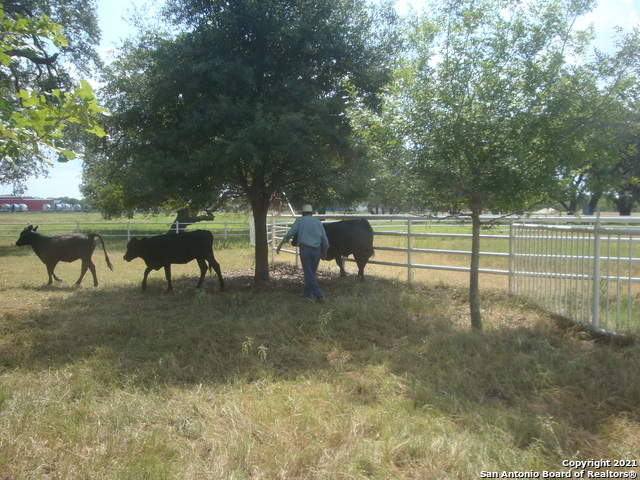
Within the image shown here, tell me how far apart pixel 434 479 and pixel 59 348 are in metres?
4.91

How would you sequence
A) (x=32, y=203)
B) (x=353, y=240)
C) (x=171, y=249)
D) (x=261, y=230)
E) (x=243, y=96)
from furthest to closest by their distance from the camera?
(x=32, y=203) < (x=261, y=230) < (x=353, y=240) < (x=171, y=249) < (x=243, y=96)

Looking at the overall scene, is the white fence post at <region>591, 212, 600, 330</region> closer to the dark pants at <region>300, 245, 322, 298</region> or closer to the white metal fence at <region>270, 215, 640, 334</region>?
the white metal fence at <region>270, 215, 640, 334</region>

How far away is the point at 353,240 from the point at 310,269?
6.82 feet

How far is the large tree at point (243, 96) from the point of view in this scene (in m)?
8.66

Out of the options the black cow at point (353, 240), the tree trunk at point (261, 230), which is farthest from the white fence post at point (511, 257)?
the tree trunk at point (261, 230)

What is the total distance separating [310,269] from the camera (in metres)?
8.70

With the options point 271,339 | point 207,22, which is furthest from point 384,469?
point 207,22

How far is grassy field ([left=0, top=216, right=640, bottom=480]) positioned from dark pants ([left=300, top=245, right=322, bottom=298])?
17.2 inches

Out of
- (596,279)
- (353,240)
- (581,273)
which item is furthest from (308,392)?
(353,240)

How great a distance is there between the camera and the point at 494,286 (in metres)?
9.38

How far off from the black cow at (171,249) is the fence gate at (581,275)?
19.2 ft

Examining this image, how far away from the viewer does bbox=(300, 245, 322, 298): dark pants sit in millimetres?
8656

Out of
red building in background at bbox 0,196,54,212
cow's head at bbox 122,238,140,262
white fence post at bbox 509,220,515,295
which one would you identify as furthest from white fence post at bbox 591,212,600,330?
red building in background at bbox 0,196,54,212

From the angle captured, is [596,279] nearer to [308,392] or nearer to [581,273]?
[581,273]
